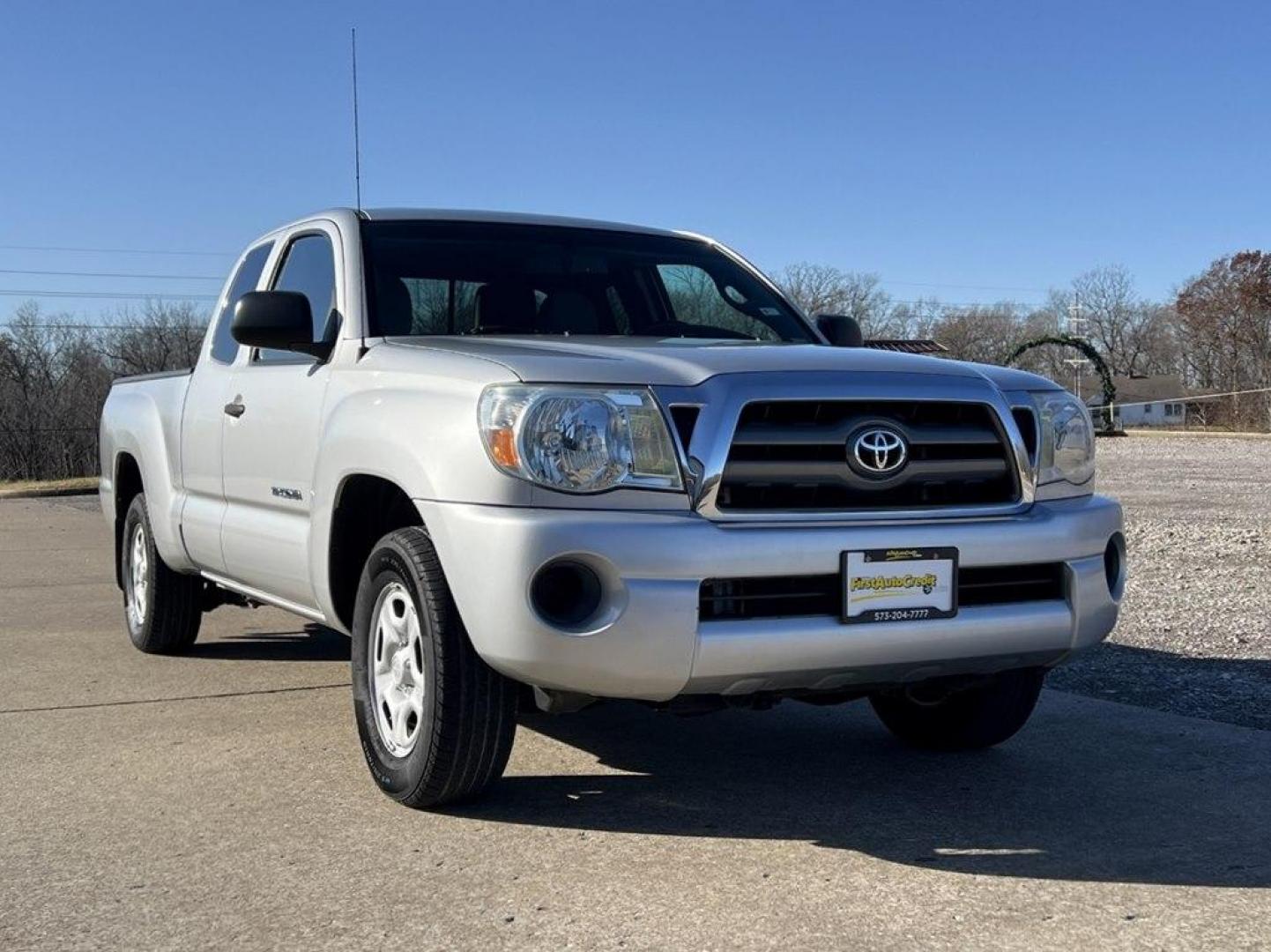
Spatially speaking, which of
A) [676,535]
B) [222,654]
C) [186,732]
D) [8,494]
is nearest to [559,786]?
[676,535]

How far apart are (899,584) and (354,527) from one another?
6.03ft

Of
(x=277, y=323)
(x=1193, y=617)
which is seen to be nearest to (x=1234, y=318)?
(x=1193, y=617)

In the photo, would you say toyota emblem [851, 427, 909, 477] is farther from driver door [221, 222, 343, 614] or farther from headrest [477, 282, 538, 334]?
driver door [221, 222, 343, 614]

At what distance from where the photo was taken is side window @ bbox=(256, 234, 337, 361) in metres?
5.25

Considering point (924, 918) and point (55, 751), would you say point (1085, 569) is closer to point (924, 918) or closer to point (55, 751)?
point (924, 918)

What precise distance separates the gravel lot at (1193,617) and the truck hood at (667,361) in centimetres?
205

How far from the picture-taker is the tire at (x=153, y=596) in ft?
22.4

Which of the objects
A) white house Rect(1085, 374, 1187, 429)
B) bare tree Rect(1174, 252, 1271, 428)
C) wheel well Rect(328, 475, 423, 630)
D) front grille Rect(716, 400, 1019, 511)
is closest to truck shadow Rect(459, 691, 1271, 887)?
wheel well Rect(328, 475, 423, 630)

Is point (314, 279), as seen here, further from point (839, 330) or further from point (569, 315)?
point (839, 330)

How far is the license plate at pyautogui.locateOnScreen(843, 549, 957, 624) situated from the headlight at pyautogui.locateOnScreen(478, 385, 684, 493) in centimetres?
54

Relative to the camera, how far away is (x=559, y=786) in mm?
4543

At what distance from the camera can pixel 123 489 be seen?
7.54 meters

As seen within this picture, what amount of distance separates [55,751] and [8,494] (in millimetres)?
22353

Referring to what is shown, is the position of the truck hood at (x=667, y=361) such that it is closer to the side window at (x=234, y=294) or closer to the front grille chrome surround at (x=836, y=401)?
the front grille chrome surround at (x=836, y=401)
